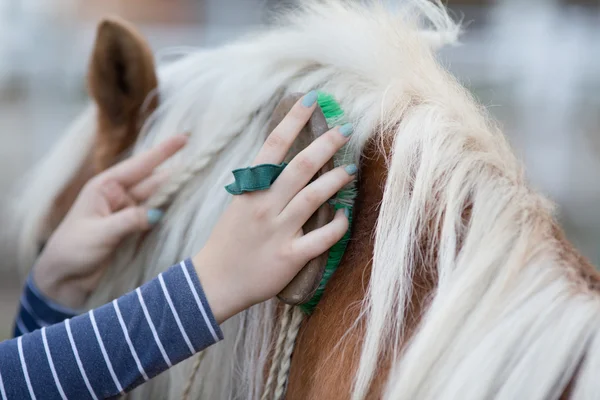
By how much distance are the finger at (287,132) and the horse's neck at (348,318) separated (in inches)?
2.4

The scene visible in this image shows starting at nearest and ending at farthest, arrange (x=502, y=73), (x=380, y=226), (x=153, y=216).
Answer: (x=380, y=226) → (x=153, y=216) → (x=502, y=73)

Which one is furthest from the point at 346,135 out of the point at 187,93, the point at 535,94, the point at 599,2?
the point at 599,2

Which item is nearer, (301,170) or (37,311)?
(301,170)

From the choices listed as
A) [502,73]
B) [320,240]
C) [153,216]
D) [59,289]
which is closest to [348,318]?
[320,240]

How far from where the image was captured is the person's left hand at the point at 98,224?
682 millimetres

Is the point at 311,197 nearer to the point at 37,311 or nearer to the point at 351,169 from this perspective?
the point at 351,169

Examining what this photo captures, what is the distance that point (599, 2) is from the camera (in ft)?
12.9

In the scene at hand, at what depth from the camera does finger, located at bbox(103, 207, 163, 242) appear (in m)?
0.67

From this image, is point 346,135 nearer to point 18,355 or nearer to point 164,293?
point 164,293

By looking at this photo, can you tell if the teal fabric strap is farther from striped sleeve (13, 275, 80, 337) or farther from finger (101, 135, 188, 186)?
striped sleeve (13, 275, 80, 337)

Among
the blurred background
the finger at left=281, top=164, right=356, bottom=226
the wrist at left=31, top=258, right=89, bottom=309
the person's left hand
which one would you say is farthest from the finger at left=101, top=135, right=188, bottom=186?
the blurred background

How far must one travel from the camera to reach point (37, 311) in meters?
0.76

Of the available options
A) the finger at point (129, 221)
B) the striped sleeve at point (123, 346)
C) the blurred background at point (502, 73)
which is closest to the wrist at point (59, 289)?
the finger at point (129, 221)

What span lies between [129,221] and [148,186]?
5 cm
